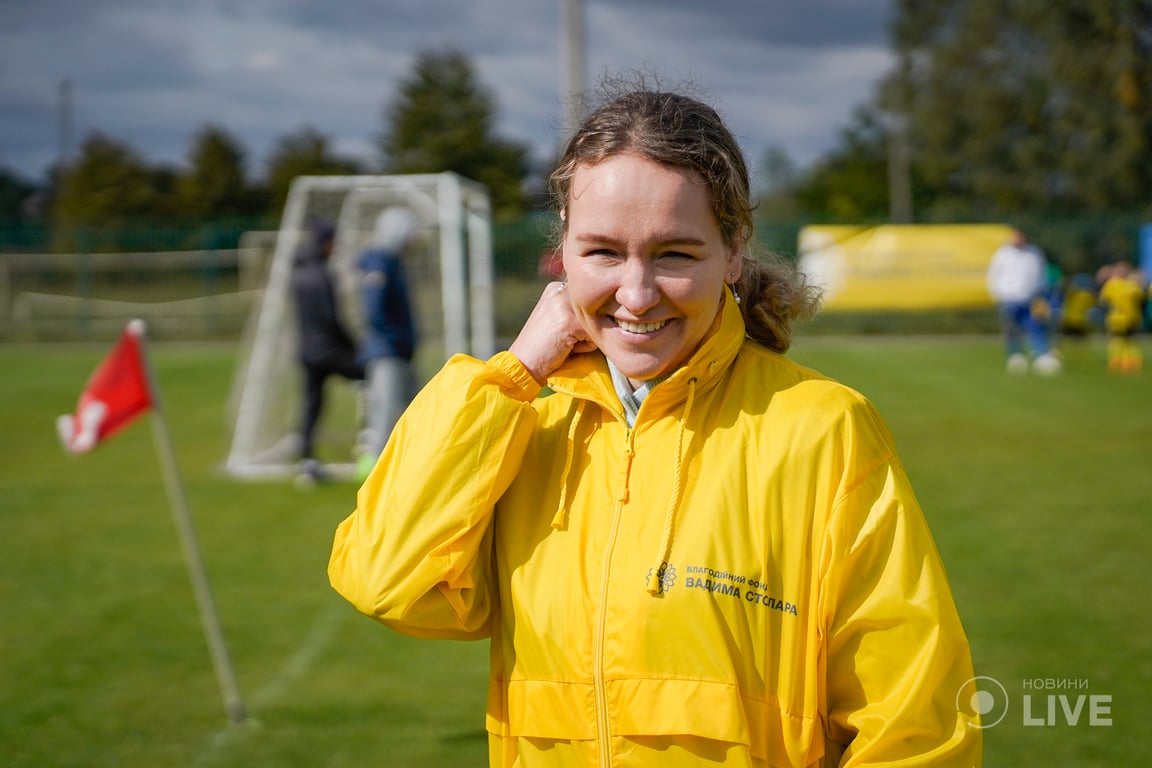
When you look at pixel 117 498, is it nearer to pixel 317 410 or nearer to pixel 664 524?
pixel 317 410

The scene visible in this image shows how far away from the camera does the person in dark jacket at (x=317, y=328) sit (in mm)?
9305

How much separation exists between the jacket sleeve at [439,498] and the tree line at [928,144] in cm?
2919

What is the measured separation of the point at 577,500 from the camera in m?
1.84

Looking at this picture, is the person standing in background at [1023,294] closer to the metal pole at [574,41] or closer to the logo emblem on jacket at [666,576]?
the metal pole at [574,41]

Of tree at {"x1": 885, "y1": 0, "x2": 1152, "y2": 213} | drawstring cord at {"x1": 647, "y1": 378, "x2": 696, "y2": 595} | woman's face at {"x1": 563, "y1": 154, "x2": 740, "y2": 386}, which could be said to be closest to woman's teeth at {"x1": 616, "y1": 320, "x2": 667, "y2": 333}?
woman's face at {"x1": 563, "y1": 154, "x2": 740, "y2": 386}

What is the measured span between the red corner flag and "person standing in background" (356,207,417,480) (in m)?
4.20

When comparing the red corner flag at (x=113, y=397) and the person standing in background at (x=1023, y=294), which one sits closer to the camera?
the red corner flag at (x=113, y=397)

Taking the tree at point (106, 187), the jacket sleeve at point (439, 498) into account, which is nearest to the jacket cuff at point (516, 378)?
the jacket sleeve at point (439, 498)

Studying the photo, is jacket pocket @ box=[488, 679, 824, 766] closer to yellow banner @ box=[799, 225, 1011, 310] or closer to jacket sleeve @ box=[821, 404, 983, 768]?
jacket sleeve @ box=[821, 404, 983, 768]

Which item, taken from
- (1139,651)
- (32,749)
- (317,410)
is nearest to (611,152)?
(32,749)

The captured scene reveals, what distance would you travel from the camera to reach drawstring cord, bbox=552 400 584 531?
71.8 inches

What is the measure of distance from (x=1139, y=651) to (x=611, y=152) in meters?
4.65

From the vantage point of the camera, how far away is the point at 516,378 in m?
1.89

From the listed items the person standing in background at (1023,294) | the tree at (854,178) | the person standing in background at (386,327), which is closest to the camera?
the person standing in background at (386,327)
